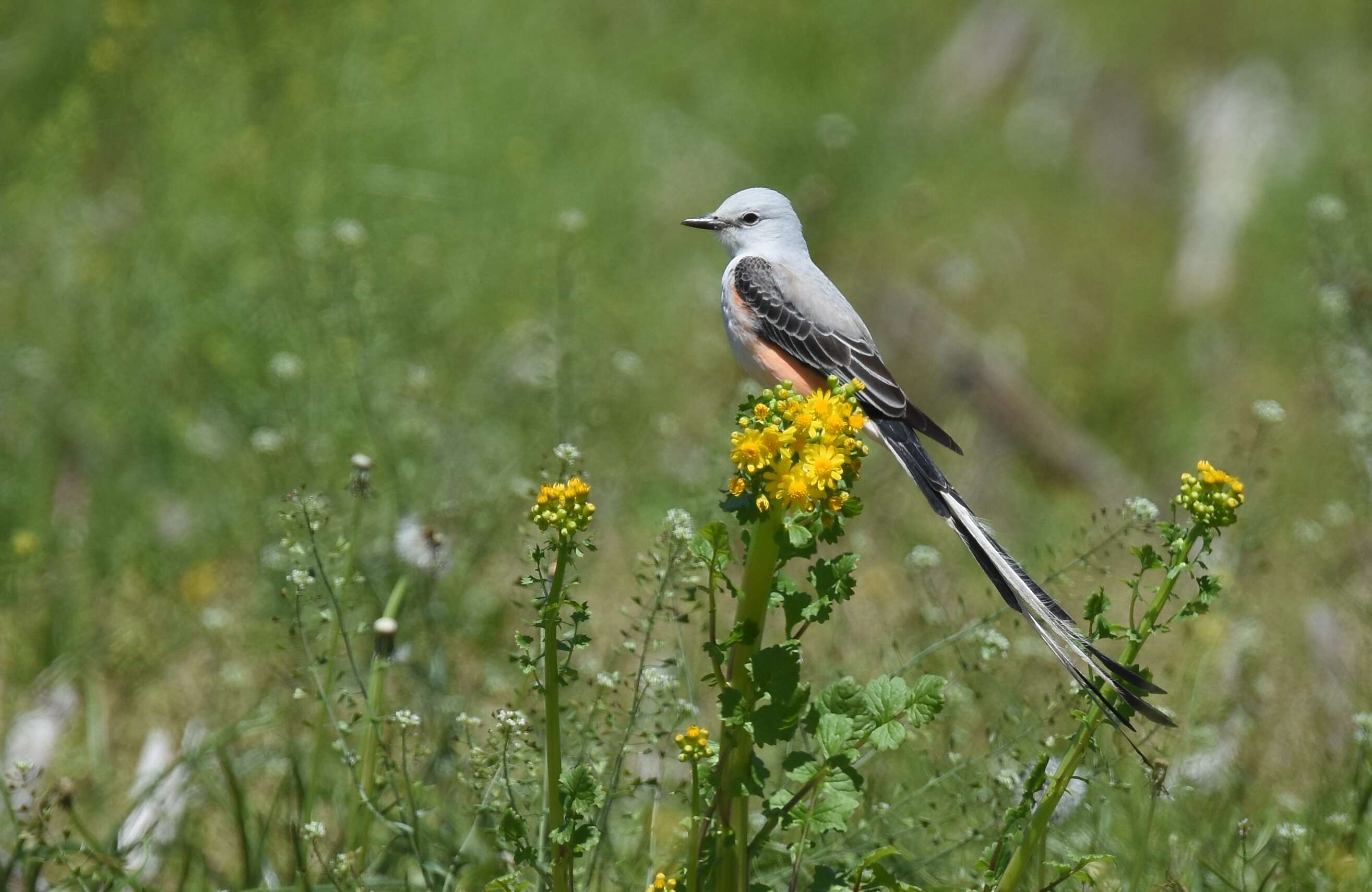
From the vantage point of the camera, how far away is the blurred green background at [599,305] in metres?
4.30

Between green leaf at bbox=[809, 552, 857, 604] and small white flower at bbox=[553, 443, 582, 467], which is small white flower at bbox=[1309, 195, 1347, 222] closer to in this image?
green leaf at bbox=[809, 552, 857, 604]

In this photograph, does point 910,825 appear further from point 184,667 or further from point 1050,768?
point 184,667

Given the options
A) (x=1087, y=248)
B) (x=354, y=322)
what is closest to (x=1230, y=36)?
(x=1087, y=248)

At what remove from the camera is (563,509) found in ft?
7.16

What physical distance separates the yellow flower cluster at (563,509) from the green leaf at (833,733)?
615mm

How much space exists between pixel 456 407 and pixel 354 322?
1.08m

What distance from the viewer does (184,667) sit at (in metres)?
4.36

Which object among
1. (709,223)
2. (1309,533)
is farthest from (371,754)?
(1309,533)

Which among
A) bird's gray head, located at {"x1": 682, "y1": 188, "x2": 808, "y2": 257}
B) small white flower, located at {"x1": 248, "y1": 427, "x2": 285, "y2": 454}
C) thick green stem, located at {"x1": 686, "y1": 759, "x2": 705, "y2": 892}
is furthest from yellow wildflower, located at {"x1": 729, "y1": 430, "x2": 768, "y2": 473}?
bird's gray head, located at {"x1": 682, "y1": 188, "x2": 808, "y2": 257}

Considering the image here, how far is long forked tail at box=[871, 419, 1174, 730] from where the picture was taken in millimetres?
2242

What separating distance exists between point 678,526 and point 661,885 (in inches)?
28.1

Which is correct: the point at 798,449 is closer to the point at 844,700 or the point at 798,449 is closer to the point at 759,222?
the point at 844,700

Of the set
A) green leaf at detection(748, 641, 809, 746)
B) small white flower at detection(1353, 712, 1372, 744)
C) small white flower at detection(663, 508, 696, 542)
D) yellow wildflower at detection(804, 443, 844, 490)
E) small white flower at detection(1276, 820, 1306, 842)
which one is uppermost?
small white flower at detection(1353, 712, 1372, 744)

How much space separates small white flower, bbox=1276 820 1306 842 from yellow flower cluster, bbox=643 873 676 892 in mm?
1403
